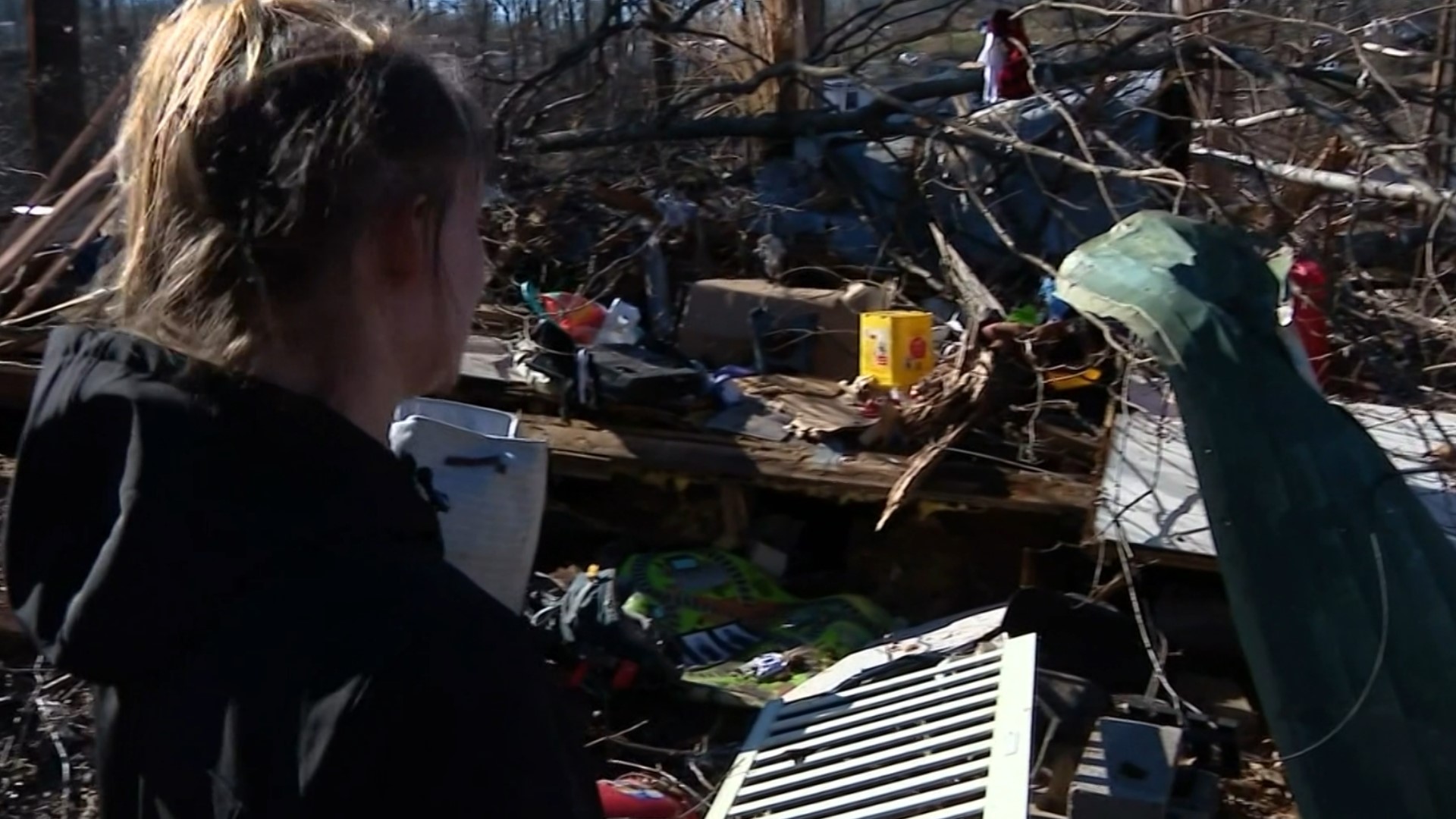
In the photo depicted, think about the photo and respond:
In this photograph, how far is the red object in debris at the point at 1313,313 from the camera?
432 cm

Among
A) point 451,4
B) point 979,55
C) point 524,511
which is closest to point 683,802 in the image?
point 524,511

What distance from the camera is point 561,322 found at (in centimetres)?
533

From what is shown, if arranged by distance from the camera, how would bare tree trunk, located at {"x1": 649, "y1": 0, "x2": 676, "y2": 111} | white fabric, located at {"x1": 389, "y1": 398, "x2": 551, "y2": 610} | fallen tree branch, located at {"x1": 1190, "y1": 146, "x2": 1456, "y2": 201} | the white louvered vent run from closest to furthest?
the white louvered vent
white fabric, located at {"x1": 389, "y1": 398, "x2": 551, "y2": 610}
fallen tree branch, located at {"x1": 1190, "y1": 146, "x2": 1456, "y2": 201}
bare tree trunk, located at {"x1": 649, "y1": 0, "x2": 676, "y2": 111}

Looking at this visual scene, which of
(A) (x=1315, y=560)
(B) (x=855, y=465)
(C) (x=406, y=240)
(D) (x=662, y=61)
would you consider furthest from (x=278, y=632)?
(D) (x=662, y=61)

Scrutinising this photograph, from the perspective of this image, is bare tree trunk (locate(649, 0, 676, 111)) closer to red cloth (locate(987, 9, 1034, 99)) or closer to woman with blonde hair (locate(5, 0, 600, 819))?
red cloth (locate(987, 9, 1034, 99))

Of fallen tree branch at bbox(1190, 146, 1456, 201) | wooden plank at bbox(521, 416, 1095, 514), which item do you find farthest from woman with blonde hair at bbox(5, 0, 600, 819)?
wooden plank at bbox(521, 416, 1095, 514)

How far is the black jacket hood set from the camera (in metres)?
0.93

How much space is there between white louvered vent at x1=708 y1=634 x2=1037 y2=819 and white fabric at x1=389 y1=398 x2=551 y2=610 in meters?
0.68

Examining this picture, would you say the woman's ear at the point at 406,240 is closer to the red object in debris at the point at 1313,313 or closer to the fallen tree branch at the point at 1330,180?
the fallen tree branch at the point at 1330,180

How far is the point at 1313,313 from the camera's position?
432 centimetres

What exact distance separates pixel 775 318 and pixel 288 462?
4.54m

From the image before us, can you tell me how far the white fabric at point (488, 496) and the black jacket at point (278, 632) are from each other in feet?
8.09

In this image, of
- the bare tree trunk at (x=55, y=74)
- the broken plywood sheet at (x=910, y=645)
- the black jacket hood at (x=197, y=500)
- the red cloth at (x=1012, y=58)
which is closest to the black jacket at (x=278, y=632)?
the black jacket hood at (x=197, y=500)

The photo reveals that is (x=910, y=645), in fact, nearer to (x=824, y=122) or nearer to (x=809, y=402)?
(x=809, y=402)
